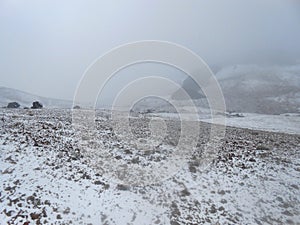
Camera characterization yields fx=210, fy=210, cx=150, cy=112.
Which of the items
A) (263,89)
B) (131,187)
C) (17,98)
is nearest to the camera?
(131,187)

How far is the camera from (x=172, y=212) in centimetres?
947

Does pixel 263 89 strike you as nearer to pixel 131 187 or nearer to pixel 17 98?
pixel 17 98

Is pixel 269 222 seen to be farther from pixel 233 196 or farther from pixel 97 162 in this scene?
pixel 97 162

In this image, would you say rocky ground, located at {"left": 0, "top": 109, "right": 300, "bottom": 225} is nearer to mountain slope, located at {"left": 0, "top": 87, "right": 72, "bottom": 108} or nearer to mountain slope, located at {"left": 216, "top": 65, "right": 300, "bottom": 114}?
mountain slope, located at {"left": 0, "top": 87, "right": 72, "bottom": 108}

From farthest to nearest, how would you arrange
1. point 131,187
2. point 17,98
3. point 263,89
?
point 263,89 < point 17,98 < point 131,187

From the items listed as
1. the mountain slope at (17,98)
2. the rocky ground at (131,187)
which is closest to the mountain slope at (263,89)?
the rocky ground at (131,187)

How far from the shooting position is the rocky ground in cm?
888

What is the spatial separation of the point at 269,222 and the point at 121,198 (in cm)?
683

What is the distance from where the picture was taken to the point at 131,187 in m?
10.7

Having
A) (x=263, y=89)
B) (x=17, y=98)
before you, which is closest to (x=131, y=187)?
(x=17, y=98)

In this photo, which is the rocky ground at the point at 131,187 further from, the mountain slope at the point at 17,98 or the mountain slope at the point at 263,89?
the mountain slope at the point at 263,89

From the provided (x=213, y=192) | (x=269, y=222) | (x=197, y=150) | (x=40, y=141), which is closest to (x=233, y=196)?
(x=213, y=192)

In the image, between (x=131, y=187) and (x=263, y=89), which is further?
(x=263, y=89)

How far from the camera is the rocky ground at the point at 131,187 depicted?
8883 mm
